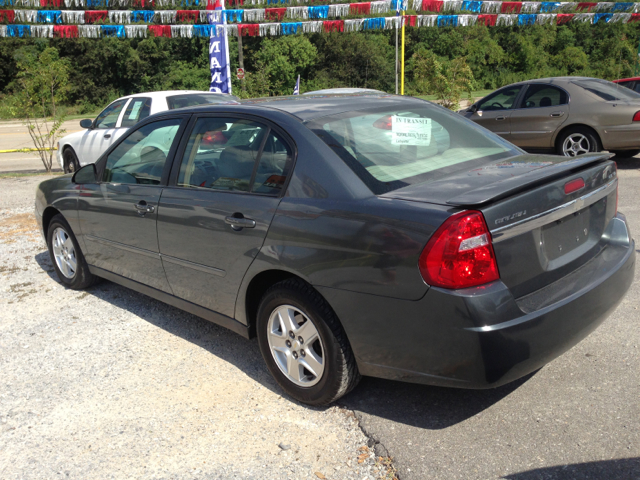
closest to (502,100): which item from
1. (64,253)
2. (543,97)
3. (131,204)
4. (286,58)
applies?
(543,97)

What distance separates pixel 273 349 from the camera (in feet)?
10.8

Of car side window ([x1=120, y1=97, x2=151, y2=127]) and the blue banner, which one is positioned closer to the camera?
car side window ([x1=120, y1=97, x2=151, y2=127])

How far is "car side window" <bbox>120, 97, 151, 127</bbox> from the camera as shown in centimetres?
990

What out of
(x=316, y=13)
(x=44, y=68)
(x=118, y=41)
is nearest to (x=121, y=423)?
(x=44, y=68)

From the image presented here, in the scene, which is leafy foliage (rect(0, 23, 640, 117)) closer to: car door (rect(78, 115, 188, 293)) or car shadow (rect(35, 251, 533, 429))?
car door (rect(78, 115, 188, 293))

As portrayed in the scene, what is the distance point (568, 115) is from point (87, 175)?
816 cm

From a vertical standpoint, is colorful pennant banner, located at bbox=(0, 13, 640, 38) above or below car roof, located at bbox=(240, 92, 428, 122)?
above

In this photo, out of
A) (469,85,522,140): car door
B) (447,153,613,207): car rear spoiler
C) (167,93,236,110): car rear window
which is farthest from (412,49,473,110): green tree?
(447,153,613,207): car rear spoiler

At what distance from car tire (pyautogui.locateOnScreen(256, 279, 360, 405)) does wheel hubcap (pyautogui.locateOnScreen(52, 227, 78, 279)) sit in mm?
2567

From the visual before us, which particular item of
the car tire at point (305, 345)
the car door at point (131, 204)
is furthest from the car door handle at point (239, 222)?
the car door at point (131, 204)

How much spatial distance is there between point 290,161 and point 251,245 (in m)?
0.51

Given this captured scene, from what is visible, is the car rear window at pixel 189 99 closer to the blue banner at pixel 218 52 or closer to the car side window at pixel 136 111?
the car side window at pixel 136 111

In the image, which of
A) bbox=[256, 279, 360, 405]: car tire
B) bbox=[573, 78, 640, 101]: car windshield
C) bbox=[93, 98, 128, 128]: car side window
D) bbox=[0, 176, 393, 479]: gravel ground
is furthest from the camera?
bbox=[93, 98, 128, 128]: car side window

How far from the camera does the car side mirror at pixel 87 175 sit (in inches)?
184
